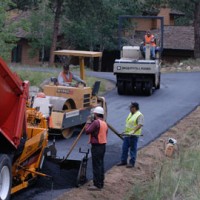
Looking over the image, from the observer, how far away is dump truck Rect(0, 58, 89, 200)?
10.5m

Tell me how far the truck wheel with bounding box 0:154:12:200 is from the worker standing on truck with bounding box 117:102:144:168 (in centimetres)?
462

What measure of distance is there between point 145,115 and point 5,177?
39.2 feet

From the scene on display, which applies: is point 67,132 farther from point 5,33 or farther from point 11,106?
point 5,33

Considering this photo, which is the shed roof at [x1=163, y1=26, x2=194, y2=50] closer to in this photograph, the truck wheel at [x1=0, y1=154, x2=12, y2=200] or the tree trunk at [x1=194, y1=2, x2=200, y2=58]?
the tree trunk at [x1=194, y1=2, x2=200, y2=58]

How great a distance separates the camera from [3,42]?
101 feet

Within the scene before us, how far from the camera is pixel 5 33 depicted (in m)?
31.2

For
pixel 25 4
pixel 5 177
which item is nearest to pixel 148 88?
pixel 5 177

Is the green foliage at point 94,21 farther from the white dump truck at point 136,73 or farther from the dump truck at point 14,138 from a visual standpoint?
the dump truck at point 14,138

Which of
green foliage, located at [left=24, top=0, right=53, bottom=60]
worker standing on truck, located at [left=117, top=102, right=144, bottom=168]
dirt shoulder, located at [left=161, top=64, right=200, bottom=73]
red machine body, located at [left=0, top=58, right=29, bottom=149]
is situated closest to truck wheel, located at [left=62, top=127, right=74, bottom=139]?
worker standing on truck, located at [left=117, top=102, right=144, bottom=168]

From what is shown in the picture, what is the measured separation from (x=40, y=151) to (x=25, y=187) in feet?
2.53

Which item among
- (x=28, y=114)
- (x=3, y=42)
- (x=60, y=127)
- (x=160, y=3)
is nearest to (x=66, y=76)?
(x=60, y=127)

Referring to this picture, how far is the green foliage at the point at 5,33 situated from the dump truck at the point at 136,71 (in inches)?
224

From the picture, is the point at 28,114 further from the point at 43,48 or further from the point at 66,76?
the point at 43,48

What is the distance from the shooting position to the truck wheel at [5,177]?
10.4m
